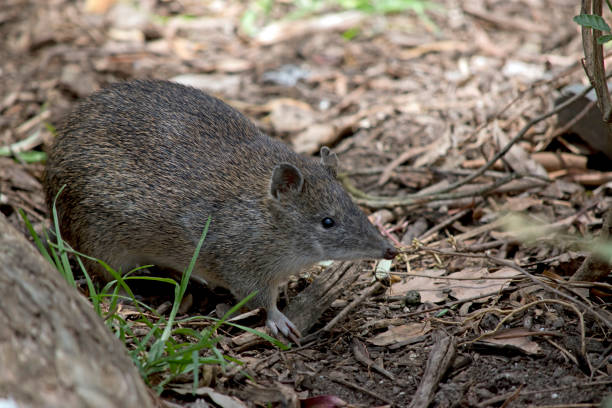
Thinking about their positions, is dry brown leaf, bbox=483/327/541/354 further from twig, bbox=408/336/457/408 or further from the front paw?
the front paw

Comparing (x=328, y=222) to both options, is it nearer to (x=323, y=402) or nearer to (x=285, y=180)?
(x=285, y=180)

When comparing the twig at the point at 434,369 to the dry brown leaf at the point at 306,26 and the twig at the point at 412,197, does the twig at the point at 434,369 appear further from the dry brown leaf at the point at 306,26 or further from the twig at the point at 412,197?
the dry brown leaf at the point at 306,26

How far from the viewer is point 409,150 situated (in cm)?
743

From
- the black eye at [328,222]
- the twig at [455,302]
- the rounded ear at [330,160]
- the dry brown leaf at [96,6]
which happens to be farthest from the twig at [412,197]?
the dry brown leaf at [96,6]

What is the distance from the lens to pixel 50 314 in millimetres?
2953

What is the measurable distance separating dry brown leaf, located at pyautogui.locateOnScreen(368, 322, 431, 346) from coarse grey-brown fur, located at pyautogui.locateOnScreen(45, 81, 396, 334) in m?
0.58

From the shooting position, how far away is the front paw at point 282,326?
491cm

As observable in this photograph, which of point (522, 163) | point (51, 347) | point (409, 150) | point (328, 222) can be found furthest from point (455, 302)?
point (51, 347)

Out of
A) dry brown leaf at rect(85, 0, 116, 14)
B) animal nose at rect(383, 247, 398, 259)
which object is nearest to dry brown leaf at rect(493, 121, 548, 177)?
animal nose at rect(383, 247, 398, 259)

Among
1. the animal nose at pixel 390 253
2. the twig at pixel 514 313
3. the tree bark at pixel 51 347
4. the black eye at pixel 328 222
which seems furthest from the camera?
the black eye at pixel 328 222

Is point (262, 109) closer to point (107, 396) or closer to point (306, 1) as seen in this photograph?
point (306, 1)

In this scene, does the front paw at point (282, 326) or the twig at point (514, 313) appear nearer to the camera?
the twig at point (514, 313)

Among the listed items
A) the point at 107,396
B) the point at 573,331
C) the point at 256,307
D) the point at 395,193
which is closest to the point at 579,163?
the point at 395,193

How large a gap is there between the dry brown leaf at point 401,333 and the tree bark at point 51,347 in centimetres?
192
